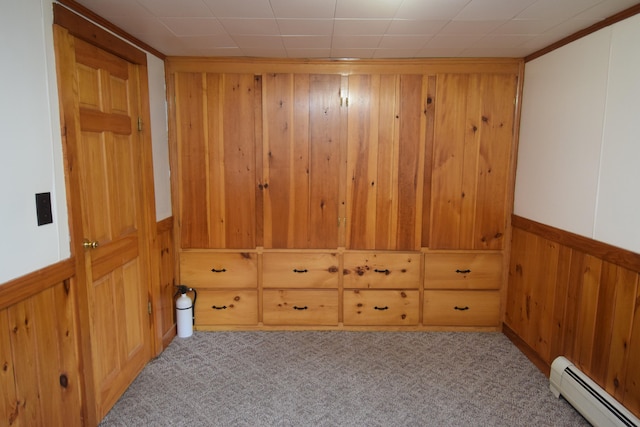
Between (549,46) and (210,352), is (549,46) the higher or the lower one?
the higher one

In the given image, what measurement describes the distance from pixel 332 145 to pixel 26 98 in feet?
6.74

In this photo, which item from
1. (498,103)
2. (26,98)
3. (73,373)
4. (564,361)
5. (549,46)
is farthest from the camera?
(498,103)

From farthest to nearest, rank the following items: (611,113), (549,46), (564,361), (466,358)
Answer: (466,358), (549,46), (564,361), (611,113)

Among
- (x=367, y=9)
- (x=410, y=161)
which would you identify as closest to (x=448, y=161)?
(x=410, y=161)

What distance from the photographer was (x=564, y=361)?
242 centimetres

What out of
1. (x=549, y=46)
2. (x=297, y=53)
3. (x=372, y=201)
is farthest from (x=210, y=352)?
(x=549, y=46)

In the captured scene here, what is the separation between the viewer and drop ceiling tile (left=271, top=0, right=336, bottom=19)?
6.35ft

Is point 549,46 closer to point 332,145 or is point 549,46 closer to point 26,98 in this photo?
point 332,145

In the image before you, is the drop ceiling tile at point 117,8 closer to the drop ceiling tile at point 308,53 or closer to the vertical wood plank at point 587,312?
the drop ceiling tile at point 308,53

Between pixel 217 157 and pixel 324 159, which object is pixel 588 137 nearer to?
pixel 324 159

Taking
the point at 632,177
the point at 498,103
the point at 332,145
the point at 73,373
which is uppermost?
the point at 498,103

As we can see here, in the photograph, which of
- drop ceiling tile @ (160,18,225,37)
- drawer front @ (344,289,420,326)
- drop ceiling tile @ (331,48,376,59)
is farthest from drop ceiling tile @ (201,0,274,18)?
drawer front @ (344,289,420,326)

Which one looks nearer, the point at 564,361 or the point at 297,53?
the point at 564,361

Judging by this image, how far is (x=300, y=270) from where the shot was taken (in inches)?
129
